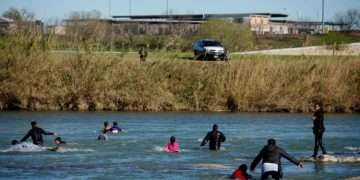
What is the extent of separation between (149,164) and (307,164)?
5524 mm

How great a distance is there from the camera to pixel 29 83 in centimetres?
5981

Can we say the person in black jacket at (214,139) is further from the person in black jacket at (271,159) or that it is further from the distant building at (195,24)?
the distant building at (195,24)

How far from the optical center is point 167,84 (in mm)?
62688

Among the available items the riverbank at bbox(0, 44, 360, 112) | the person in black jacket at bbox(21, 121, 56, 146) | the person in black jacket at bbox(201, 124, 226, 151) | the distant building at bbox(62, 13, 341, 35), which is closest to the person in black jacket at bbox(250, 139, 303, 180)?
the person in black jacket at bbox(201, 124, 226, 151)

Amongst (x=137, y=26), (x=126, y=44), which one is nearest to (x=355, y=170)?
(x=126, y=44)

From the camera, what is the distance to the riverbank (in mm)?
60062

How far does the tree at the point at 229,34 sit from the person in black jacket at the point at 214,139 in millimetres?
55330

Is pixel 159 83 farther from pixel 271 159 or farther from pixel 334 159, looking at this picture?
pixel 271 159

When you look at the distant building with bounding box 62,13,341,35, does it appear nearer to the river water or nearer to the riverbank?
the riverbank

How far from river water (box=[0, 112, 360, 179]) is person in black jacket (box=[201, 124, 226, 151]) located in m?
0.47

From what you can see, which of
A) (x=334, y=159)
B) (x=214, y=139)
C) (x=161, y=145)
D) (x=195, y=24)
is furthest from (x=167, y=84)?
(x=195, y=24)

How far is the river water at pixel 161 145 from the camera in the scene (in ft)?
101

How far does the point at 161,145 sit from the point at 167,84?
75.4 feet

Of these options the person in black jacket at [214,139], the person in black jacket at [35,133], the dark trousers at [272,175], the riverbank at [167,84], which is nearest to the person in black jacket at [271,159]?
the dark trousers at [272,175]
